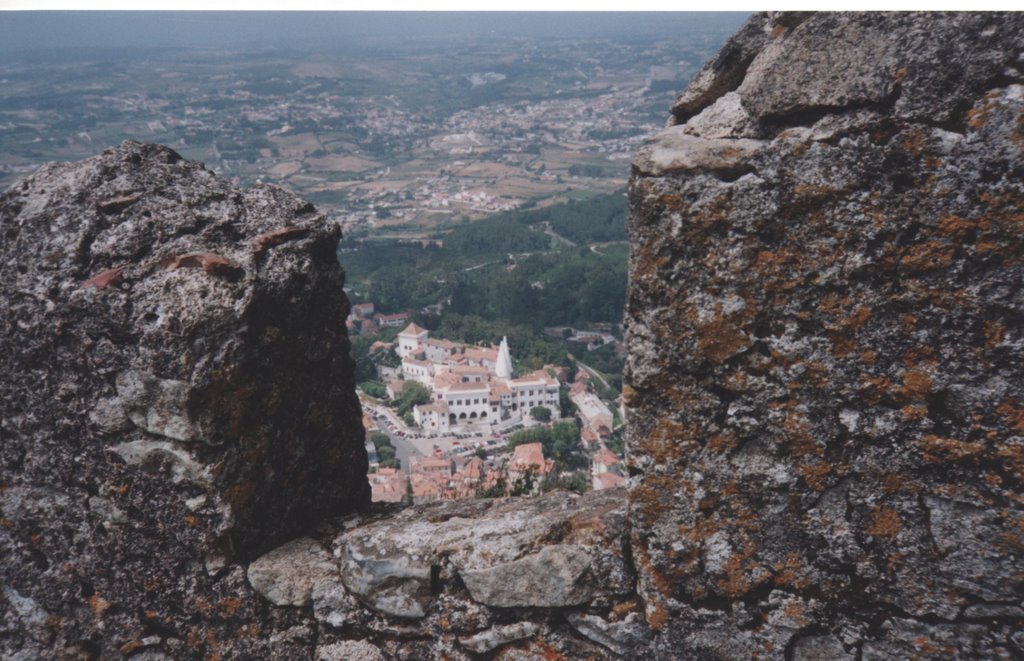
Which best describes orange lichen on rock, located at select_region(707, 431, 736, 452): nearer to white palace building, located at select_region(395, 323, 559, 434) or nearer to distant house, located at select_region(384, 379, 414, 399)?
white palace building, located at select_region(395, 323, 559, 434)

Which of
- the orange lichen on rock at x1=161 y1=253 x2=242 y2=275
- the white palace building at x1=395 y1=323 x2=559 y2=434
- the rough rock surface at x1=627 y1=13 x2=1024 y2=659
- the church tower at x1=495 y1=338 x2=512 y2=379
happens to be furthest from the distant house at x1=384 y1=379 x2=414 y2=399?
the rough rock surface at x1=627 y1=13 x2=1024 y2=659

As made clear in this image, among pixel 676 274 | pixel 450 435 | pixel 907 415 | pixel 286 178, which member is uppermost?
pixel 676 274

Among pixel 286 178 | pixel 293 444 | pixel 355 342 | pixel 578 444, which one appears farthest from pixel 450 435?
pixel 286 178

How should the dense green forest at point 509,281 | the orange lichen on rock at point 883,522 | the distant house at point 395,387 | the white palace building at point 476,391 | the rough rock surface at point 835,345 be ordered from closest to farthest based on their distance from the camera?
the rough rock surface at point 835,345 < the orange lichen on rock at point 883,522 < the white palace building at point 476,391 < the distant house at point 395,387 < the dense green forest at point 509,281

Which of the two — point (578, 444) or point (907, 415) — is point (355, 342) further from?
point (907, 415)

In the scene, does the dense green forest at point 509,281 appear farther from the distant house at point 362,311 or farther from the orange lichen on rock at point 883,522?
the orange lichen on rock at point 883,522

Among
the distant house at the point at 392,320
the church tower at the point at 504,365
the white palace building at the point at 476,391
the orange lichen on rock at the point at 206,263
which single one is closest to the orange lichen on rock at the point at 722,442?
the orange lichen on rock at the point at 206,263
